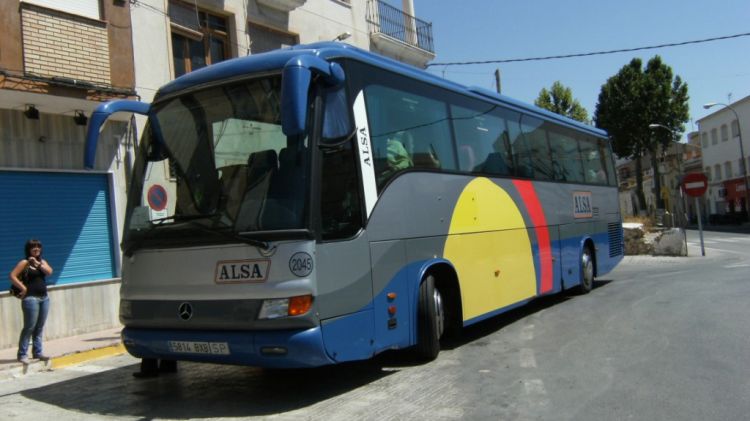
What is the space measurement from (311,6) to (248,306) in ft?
44.5

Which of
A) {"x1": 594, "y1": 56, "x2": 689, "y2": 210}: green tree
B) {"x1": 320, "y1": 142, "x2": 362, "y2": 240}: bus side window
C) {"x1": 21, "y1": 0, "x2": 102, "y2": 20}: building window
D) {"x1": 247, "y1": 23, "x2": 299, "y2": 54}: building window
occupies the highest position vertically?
{"x1": 594, "y1": 56, "x2": 689, "y2": 210}: green tree

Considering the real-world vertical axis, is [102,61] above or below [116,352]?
above

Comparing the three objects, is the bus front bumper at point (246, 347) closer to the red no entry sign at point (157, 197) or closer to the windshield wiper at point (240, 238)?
the windshield wiper at point (240, 238)

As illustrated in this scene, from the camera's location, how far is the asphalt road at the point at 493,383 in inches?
201

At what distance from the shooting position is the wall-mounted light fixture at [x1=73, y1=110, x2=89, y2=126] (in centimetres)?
1127

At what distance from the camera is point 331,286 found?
5285mm

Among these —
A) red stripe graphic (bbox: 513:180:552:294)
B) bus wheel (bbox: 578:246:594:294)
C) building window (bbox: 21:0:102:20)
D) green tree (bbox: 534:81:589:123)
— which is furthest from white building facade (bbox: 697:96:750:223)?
building window (bbox: 21:0:102:20)

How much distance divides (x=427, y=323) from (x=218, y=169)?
9.12 ft

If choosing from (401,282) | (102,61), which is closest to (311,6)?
(102,61)

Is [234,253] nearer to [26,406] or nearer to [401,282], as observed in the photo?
[401,282]

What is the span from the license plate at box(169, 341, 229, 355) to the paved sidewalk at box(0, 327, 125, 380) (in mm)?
3831

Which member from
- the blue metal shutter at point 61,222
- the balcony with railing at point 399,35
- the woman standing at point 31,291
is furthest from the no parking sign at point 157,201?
the balcony with railing at point 399,35

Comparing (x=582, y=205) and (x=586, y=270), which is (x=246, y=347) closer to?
(x=582, y=205)

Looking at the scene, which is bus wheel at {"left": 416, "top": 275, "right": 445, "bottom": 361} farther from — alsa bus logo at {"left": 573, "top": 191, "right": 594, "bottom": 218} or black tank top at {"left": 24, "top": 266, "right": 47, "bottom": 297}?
alsa bus logo at {"left": 573, "top": 191, "right": 594, "bottom": 218}
